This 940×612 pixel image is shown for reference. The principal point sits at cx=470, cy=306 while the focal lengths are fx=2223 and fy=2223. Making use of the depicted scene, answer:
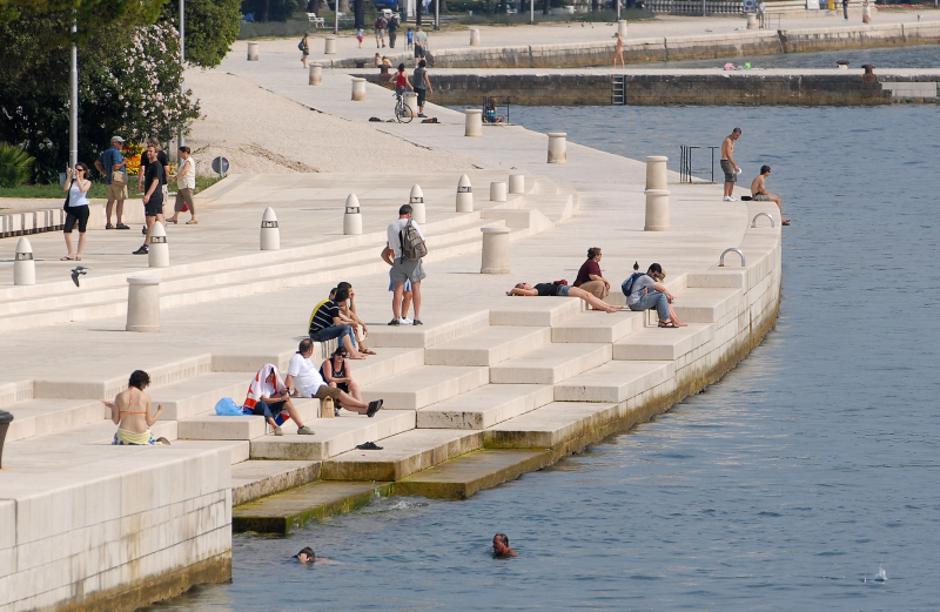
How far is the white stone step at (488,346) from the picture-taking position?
1059 inches

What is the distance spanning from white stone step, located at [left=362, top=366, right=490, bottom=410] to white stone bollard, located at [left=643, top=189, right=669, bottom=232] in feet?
47.2

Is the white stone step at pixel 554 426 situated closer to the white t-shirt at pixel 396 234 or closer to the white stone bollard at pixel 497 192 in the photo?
the white t-shirt at pixel 396 234

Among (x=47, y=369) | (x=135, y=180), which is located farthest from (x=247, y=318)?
(x=135, y=180)

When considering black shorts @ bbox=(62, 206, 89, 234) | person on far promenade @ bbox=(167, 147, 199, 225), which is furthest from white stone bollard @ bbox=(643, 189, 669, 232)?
black shorts @ bbox=(62, 206, 89, 234)

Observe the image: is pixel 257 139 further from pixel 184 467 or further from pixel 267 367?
pixel 184 467

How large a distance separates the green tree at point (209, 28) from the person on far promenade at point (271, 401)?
33772 mm

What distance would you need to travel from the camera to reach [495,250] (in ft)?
111

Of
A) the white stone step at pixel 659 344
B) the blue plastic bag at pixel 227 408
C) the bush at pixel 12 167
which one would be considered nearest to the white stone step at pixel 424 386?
the blue plastic bag at pixel 227 408

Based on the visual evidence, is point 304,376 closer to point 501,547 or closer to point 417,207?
point 501,547

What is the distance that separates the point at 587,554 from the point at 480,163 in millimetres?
29908

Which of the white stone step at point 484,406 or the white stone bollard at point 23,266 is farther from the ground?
the white stone bollard at point 23,266

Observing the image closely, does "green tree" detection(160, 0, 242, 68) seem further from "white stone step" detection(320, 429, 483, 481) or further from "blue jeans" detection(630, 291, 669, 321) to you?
"white stone step" detection(320, 429, 483, 481)

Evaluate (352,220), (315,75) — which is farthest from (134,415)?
(315,75)

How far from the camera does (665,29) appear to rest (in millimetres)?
117375
